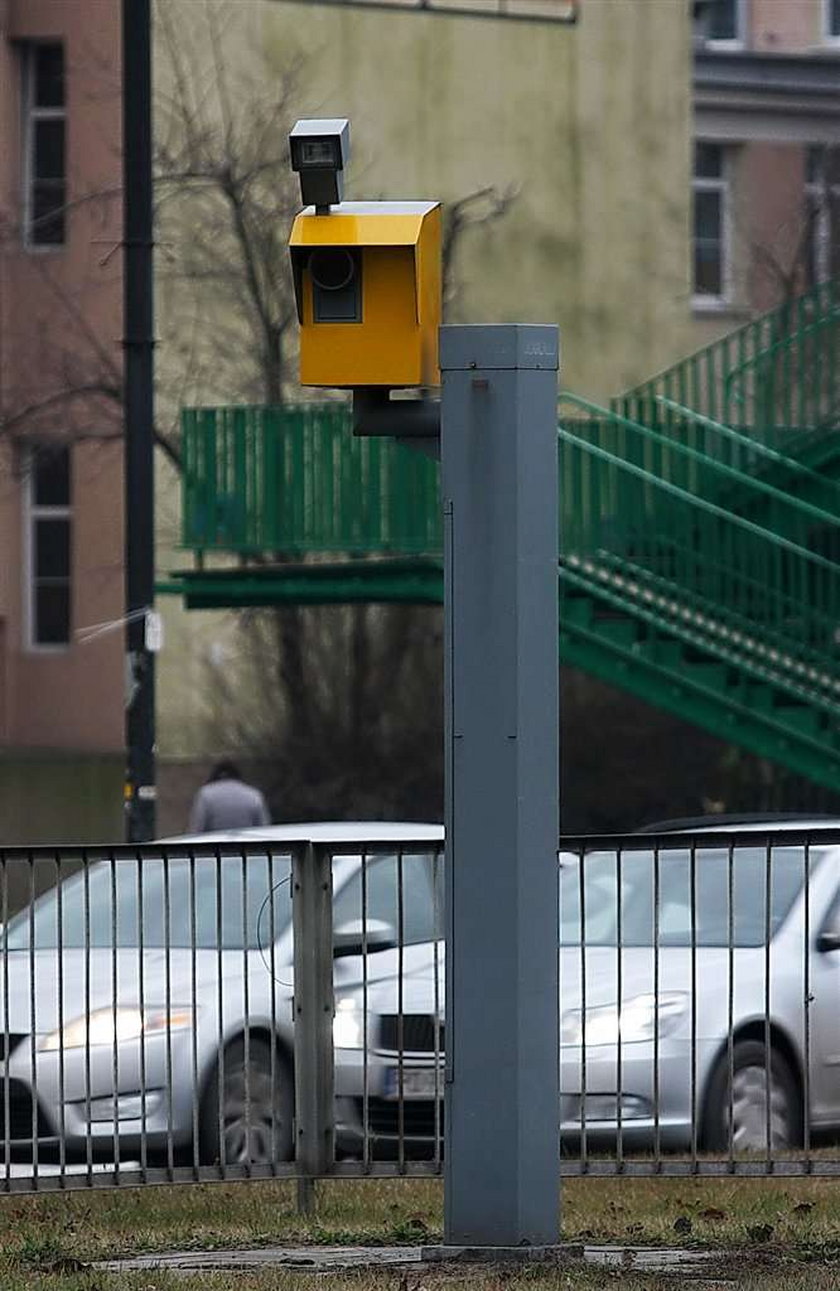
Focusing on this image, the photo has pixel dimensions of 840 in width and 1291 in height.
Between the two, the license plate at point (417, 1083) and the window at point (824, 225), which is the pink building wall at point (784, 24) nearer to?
the window at point (824, 225)

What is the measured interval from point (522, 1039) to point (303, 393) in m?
19.6

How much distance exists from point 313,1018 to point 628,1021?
96 cm

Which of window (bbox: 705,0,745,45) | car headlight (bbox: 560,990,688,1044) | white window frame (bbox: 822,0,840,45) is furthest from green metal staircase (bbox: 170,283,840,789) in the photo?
white window frame (bbox: 822,0,840,45)

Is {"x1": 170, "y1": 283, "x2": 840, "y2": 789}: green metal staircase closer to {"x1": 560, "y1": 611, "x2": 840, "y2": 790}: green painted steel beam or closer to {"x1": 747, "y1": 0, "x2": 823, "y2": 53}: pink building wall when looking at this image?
{"x1": 560, "y1": 611, "x2": 840, "y2": 790}: green painted steel beam

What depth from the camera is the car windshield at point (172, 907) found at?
865 centimetres

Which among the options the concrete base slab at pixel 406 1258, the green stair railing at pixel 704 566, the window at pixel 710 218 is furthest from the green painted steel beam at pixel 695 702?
the window at pixel 710 218

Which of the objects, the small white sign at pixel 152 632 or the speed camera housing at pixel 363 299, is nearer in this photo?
the speed camera housing at pixel 363 299

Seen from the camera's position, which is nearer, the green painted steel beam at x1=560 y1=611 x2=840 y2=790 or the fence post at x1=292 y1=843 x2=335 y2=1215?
the fence post at x1=292 y1=843 x2=335 y2=1215

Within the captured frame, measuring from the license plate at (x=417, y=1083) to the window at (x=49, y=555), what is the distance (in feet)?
66.9

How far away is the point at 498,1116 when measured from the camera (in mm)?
7438

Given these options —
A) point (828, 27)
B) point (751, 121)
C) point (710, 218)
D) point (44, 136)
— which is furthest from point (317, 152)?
point (828, 27)

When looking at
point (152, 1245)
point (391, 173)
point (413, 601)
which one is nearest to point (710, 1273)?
point (152, 1245)

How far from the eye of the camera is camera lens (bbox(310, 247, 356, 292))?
7.36m

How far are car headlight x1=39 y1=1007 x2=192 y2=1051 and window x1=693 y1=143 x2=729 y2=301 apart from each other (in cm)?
2483
